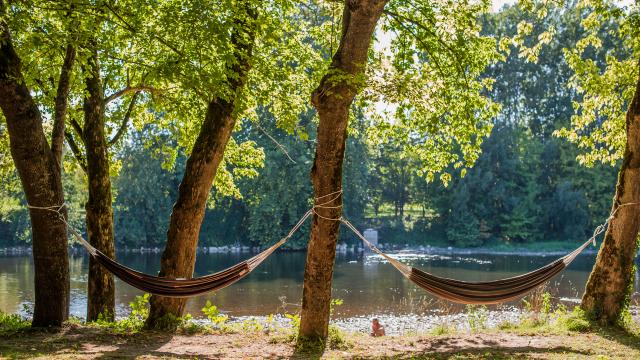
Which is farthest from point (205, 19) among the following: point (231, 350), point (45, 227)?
point (231, 350)

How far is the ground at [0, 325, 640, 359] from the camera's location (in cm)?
530

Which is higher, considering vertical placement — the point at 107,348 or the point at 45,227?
the point at 45,227

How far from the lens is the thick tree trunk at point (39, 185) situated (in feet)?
19.0

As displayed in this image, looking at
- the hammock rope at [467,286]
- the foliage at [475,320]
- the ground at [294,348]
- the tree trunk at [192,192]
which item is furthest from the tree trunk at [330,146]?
the foliage at [475,320]

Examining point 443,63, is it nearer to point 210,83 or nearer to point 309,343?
point 210,83

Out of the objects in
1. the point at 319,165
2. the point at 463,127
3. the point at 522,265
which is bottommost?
the point at 522,265

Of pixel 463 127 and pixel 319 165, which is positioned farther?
pixel 463 127

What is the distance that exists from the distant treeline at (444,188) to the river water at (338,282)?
318cm

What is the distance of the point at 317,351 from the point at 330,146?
1.69 m

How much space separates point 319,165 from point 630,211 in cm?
329

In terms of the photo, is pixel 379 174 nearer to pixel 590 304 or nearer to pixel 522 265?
pixel 522 265

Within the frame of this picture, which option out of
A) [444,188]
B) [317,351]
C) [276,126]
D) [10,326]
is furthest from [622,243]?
[444,188]

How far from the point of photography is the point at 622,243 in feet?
22.2

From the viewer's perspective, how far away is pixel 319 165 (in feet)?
18.6
